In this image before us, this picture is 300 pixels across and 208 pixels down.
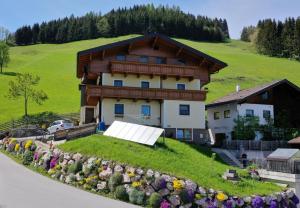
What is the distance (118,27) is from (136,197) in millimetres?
133272

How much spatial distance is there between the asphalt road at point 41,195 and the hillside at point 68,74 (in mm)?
41402

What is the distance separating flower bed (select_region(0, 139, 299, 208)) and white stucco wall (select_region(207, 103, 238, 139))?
22224 mm

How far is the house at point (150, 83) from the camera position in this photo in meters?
37.0

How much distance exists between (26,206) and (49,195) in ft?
7.22

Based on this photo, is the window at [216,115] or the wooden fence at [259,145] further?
the window at [216,115]

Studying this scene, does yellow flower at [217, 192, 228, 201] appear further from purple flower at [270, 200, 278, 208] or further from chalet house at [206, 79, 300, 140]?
chalet house at [206, 79, 300, 140]

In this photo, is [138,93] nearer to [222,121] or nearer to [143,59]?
[143,59]

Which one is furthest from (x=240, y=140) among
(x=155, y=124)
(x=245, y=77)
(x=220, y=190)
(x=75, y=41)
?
(x=75, y=41)

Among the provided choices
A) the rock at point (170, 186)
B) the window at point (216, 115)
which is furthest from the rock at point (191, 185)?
the window at point (216, 115)

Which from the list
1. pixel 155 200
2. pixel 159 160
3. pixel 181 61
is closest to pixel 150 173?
pixel 155 200

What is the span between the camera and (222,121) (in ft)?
149

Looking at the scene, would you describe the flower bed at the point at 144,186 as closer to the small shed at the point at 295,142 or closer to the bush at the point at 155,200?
the bush at the point at 155,200

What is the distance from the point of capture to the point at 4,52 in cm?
9319

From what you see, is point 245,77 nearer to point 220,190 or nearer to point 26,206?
point 220,190
